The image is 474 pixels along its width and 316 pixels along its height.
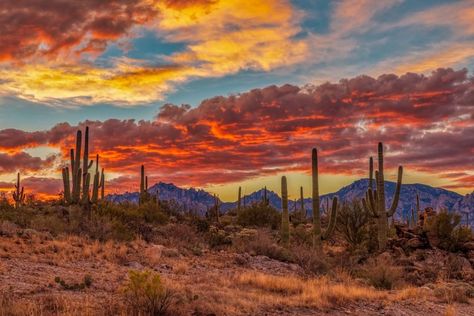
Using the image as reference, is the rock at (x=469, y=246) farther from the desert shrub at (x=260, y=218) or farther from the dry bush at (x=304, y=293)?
the desert shrub at (x=260, y=218)

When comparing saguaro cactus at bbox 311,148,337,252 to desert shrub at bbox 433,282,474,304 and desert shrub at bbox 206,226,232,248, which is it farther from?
desert shrub at bbox 433,282,474,304

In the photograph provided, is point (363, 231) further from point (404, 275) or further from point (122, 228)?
point (122, 228)

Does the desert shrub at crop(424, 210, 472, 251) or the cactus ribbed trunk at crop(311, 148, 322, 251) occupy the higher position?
the cactus ribbed trunk at crop(311, 148, 322, 251)

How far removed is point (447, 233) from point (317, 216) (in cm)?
730

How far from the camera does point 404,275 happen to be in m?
21.5

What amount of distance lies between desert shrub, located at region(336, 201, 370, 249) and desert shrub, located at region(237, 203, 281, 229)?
1084 centimetres

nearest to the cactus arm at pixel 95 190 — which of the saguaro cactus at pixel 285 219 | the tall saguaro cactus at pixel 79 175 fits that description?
the tall saguaro cactus at pixel 79 175

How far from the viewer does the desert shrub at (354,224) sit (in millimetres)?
30047

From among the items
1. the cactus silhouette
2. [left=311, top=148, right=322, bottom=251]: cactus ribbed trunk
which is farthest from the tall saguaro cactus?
[left=311, top=148, right=322, bottom=251]: cactus ribbed trunk

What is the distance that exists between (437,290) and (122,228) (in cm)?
1542

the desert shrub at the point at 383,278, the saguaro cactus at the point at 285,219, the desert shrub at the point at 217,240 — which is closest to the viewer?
the desert shrub at the point at 383,278

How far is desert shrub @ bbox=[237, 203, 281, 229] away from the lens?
4150 centimetres

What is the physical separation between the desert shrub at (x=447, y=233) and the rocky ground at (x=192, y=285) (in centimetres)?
311

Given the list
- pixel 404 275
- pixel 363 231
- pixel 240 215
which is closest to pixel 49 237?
pixel 404 275
